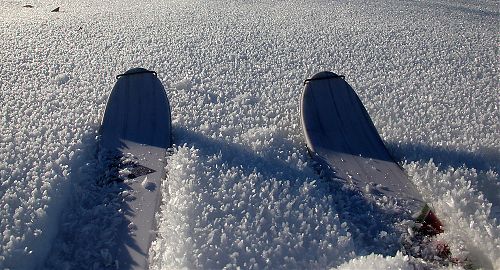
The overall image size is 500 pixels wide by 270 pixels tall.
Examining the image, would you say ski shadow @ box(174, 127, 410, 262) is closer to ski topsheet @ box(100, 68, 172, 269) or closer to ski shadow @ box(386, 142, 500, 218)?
ski topsheet @ box(100, 68, 172, 269)

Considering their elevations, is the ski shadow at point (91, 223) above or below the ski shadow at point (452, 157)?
below

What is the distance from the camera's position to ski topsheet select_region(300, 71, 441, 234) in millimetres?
1704

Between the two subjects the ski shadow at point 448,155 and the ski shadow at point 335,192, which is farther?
the ski shadow at point 448,155

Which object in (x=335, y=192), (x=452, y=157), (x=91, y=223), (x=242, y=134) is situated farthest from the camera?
(x=242, y=134)

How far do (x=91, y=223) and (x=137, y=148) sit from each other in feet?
1.56

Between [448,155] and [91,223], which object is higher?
[448,155]

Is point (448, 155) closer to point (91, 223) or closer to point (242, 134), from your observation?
point (242, 134)

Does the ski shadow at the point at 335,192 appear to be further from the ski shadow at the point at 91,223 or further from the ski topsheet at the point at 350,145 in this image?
the ski shadow at the point at 91,223

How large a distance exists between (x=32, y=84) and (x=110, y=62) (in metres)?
0.56

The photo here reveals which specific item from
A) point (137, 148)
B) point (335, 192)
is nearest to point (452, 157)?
point (335, 192)

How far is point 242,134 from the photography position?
2041 millimetres

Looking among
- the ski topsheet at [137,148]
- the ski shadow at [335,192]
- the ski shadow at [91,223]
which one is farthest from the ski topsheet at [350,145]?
the ski shadow at [91,223]

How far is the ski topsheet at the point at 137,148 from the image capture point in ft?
4.71

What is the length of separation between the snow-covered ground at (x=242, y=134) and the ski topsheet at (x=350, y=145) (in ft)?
0.25
